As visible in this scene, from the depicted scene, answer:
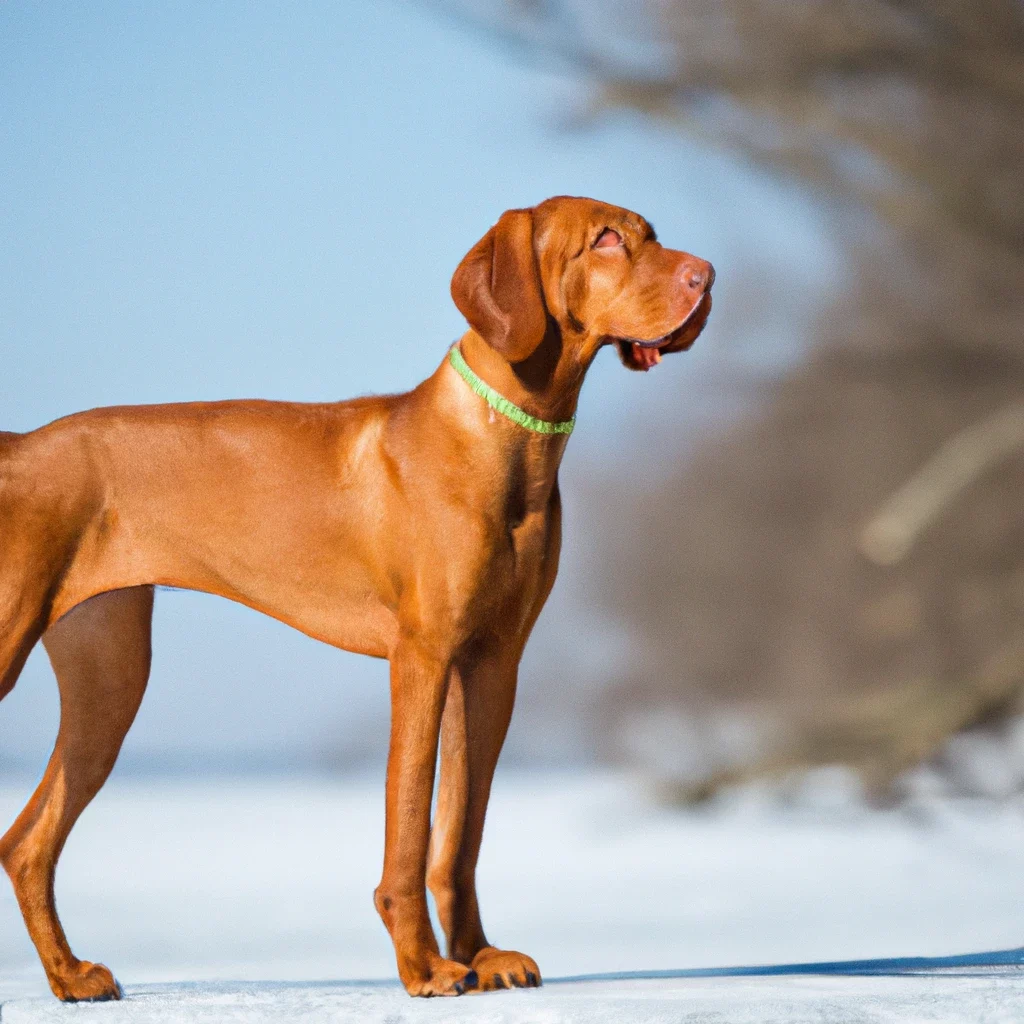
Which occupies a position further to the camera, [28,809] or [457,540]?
[28,809]

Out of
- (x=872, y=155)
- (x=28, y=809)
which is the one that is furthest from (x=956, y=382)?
(x=28, y=809)

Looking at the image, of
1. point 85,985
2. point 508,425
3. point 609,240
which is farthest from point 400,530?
point 85,985

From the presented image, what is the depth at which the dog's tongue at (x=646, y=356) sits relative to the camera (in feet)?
5.90

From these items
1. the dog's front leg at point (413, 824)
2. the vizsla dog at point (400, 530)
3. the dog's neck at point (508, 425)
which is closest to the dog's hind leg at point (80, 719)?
the vizsla dog at point (400, 530)

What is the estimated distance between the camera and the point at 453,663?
1.80 meters

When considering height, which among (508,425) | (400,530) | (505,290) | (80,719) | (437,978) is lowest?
(437,978)

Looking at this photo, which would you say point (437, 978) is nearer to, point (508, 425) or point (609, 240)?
point (508, 425)

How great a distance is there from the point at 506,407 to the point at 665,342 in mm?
222

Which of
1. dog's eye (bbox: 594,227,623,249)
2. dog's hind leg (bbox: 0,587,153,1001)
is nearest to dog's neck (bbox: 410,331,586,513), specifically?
dog's eye (bbox: 594,227,623,249)

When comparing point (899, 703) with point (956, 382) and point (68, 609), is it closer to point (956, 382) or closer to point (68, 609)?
point (956, 382)

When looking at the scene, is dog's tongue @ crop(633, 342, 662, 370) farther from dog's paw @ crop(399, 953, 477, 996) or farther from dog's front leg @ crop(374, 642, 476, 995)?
dog's paw @ crop(399, 953, 477, 996)

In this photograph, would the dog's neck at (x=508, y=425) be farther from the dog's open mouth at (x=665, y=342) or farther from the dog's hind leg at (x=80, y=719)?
the dog's hind leg at (x=80, y=719)

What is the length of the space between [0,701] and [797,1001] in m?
1.13

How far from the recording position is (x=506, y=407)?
1810 mm
